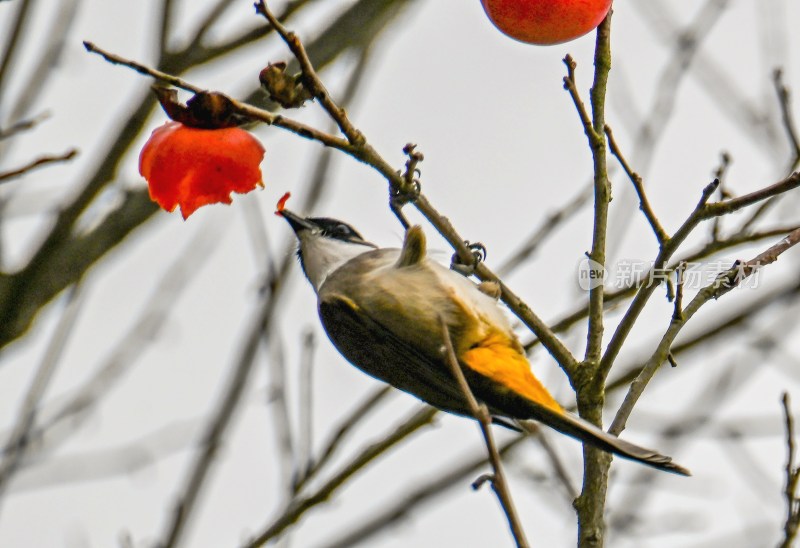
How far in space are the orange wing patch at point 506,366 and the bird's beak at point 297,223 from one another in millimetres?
1020

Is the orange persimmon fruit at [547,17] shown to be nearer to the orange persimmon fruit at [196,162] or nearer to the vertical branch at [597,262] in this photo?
the vertical branch at [597,262]

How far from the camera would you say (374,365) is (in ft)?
12.2

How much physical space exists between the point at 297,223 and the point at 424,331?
0.82m

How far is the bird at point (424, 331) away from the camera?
3.27 metres

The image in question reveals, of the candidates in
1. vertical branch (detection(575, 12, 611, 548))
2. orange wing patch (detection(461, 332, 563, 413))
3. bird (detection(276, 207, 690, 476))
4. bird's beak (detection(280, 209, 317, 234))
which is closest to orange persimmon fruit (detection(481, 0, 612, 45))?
vertical branch (detection(575, 12, 611, 548))

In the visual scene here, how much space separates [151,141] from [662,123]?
2.56m

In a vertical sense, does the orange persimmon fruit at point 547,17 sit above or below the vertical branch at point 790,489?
above

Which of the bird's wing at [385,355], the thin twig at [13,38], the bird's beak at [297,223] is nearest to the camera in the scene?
the bird's wing at [385,355]

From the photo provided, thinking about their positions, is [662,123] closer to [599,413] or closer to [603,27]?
[603,27]

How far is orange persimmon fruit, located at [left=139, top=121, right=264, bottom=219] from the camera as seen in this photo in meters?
2.47

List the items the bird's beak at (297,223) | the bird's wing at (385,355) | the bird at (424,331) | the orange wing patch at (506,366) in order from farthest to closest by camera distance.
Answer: the bird's beak at (297,223)
the bird's wing at (385,355)
the bird at (424,331)
the orange wing patch at (506,366)

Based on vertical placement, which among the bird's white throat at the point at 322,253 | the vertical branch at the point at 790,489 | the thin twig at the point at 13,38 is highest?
the thin twig at the point at 13,38

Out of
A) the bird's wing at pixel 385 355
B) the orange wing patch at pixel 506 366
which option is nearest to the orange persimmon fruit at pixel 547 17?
the orange wing patch at pixel 506 366

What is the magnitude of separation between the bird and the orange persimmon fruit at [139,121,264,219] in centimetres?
59
